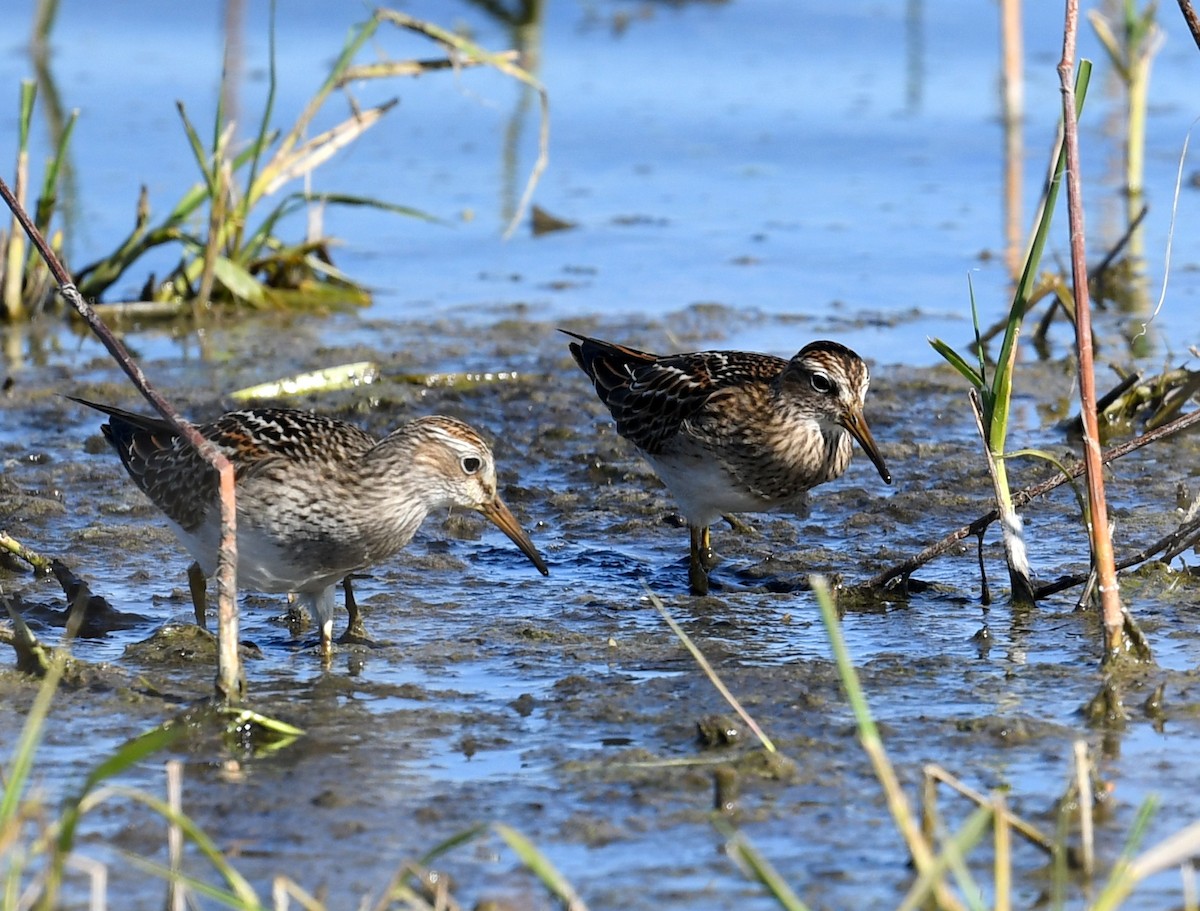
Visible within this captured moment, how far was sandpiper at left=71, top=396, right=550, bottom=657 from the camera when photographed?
6445 millimetres

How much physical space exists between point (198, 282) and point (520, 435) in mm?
2752

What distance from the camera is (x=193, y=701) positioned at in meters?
5.96

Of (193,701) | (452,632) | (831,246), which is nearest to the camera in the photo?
(193,701)

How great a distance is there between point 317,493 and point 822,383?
223 cm

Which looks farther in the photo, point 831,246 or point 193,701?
point 831,246

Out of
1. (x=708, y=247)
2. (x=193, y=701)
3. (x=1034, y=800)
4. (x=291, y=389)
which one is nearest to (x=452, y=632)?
(x=193, y=701)

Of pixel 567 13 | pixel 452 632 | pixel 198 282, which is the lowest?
pixel 452 632

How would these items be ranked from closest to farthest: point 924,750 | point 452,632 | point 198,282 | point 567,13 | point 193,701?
point 924,750 < point 193,701 < point 452,632 < point 198,282 < point 567,13

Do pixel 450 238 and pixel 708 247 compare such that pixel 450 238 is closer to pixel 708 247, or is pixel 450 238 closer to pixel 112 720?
pixel 708 247

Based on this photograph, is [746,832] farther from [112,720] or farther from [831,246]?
[831,246]

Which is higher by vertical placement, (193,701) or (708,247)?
(708,247)

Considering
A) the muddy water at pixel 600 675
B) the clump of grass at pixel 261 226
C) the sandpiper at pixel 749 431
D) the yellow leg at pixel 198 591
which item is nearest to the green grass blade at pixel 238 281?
the clump of grass at pixel 261 226

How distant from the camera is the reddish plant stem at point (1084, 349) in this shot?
558 cm

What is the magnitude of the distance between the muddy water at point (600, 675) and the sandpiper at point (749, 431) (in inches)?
11.6
